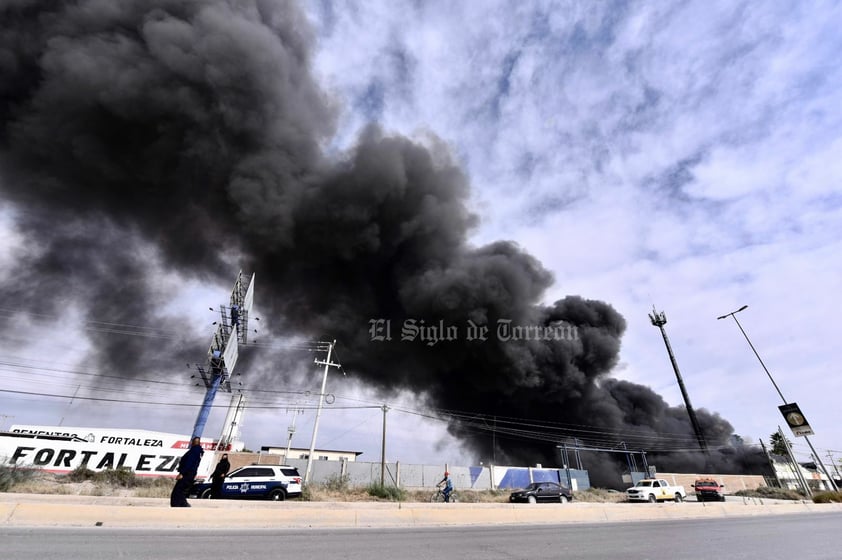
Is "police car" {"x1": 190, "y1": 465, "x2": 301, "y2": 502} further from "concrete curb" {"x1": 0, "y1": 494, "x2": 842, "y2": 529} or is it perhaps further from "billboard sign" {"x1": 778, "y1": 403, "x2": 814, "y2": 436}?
"billboard sign" {"x1": 778, "y1": 403, "x2": 814, "y2": 436}

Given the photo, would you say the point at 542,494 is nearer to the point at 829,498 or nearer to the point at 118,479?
the point at 829,498

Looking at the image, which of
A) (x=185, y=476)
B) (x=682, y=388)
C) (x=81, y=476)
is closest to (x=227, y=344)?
(x=81, y=476)

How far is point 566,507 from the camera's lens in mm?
9984

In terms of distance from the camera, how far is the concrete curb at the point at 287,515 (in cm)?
596

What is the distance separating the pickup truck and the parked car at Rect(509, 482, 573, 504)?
5.90m

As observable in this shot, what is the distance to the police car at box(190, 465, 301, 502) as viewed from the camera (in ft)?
45.3

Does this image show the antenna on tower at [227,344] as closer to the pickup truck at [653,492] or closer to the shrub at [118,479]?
the shrub at [118,479]

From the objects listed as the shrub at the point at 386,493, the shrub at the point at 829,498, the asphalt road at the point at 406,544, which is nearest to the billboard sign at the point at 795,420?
the shrub at the point at 829,498

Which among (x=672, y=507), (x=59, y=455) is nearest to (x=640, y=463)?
(x=672, y=507)

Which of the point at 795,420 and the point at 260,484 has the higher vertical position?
the point at 795,420

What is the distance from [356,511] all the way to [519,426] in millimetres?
39662

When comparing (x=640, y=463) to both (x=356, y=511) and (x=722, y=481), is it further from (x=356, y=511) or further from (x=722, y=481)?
(x=356, y=511)

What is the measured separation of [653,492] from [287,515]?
77.4 ft

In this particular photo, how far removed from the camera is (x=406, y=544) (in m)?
5.82
